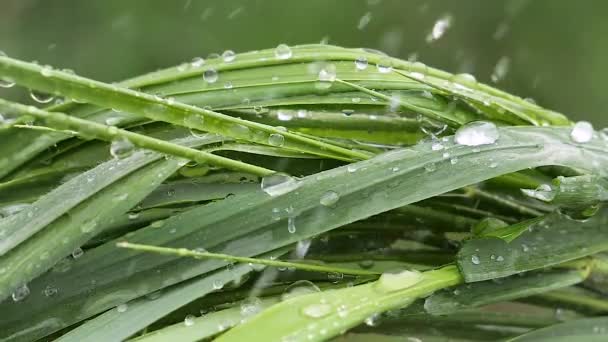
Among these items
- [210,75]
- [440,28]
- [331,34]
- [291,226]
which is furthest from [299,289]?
[440,28]

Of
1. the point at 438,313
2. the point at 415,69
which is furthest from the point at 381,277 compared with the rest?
the point at 415,69

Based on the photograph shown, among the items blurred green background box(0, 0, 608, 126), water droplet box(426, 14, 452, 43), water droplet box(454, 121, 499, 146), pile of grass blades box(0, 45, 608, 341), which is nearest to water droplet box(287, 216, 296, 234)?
pile of grass blades box(0, 45, 608, 341)

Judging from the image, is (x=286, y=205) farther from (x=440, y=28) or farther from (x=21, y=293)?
(x=440, y=28)

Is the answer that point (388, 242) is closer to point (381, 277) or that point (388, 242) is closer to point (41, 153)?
point (381, 277)

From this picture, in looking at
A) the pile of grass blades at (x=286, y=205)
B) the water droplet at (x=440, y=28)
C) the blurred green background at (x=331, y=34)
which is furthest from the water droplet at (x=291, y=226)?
the water droplet at (x=440, y=28)

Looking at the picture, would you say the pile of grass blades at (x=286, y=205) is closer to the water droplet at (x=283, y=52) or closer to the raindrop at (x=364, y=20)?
the water droplet at (x=283, y=52)
